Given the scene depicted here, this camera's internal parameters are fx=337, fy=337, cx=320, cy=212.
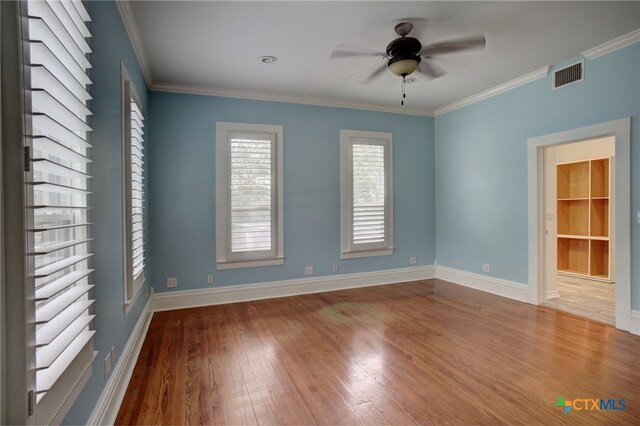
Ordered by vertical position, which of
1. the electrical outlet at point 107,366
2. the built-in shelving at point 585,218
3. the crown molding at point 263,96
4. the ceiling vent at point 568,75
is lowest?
the electrical outlet at point 107,366

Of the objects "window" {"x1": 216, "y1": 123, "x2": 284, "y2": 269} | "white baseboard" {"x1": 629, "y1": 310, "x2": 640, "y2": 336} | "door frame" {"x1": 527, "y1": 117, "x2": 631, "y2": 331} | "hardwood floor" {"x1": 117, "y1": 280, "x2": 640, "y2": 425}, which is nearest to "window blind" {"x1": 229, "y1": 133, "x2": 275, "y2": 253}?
"window" {"x1": 216, "y1": 123, "x2": 284, "y2": 269}

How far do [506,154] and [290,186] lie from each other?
10.2ft

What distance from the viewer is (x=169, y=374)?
2.69 metres

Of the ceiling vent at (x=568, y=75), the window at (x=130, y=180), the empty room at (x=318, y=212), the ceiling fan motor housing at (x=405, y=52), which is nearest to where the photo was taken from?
the empty room at (x=318, y=212)

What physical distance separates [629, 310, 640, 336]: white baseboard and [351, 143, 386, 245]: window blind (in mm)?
3138

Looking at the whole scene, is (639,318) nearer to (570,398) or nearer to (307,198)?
Answer: (570,398)

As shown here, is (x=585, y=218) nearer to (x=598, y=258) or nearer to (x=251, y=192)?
(x=598, y=258)

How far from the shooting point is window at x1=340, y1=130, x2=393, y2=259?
537cm

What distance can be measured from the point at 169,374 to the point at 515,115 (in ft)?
16.5

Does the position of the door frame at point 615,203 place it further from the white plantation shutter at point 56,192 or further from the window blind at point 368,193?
the white plantation shutter at point 56,192

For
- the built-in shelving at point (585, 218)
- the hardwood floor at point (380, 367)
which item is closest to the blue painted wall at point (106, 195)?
the hardwood floor at point (380, 367)

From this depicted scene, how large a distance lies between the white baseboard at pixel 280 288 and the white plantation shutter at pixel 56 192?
2910mm

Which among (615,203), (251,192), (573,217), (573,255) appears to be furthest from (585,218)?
(251,192)

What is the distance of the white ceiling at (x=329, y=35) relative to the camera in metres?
2.81
